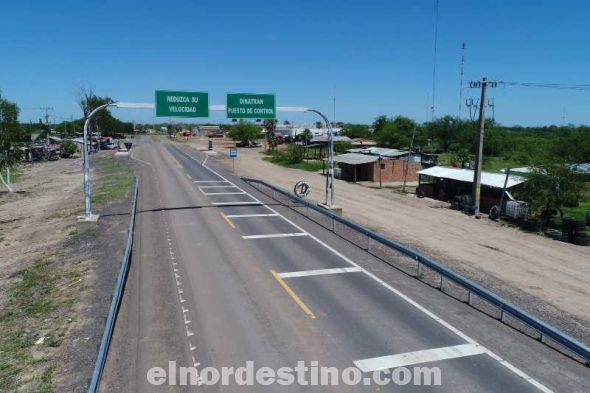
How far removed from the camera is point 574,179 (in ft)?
87.0

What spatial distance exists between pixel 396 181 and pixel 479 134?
19.6 m

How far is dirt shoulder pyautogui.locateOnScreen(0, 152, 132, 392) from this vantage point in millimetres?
9281

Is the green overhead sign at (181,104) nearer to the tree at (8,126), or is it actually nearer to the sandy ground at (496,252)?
the sandy ground at (496,252)

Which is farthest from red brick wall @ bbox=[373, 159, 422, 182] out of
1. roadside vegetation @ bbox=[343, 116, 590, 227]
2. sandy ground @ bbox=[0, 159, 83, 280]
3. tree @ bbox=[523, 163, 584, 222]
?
sandy ground @ bbox=[0, 159, 83, 280]

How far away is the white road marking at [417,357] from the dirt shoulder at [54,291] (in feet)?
17.8

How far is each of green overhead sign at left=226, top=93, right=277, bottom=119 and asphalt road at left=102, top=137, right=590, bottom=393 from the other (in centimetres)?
983

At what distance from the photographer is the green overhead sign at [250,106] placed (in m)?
26.9

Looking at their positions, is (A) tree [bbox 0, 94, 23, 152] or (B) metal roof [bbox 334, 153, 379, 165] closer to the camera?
(A) tree [bbox 0, 94, 23, 152]

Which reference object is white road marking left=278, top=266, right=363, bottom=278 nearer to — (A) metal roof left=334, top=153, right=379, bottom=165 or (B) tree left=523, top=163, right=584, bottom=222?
(B) tree left=523, top=163, right=584, bottom=222

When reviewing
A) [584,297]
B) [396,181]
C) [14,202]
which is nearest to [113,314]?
[584,297]

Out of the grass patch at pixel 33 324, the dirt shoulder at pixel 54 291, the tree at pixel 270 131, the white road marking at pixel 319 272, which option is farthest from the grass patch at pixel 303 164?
the grass patch at pixel 33 324

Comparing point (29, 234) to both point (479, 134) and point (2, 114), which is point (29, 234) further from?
point (479, 134)

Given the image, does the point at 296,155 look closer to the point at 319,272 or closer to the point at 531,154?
the point at 531,154

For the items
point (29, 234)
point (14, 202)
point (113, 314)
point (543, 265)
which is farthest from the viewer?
point (14, 202)
